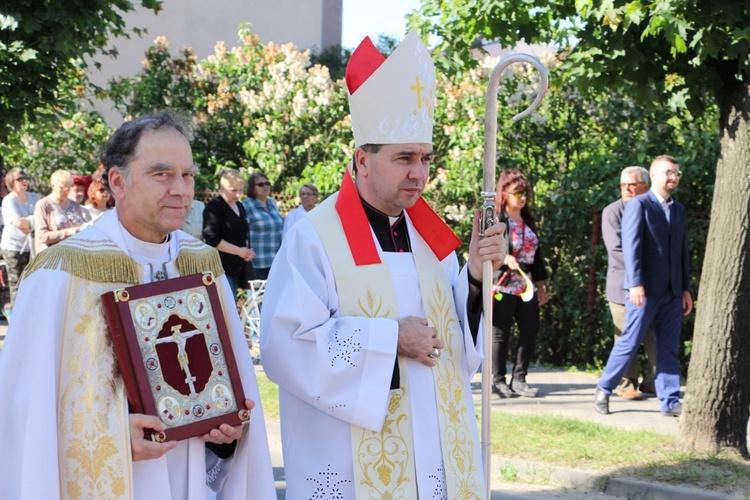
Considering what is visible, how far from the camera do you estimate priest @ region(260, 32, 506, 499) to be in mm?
3365

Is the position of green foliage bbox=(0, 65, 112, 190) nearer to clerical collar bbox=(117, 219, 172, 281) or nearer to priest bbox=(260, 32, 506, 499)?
priest bbox=(260, 32, 506, 499)

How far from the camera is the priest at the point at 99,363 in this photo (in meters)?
2.73

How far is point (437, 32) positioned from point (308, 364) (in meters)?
6.08

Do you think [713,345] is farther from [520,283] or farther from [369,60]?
[369,60]

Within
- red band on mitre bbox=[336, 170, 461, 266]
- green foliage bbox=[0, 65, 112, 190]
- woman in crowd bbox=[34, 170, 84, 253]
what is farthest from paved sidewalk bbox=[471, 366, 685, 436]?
green foliage bbox=[0, 65, 112, 190]

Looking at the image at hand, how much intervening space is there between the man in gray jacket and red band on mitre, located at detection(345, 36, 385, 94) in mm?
5642

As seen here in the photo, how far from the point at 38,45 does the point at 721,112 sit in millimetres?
5880

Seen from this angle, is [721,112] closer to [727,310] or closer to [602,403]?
[727,310]

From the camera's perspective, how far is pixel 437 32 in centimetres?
892

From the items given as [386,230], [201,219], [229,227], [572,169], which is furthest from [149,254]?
[572,169]

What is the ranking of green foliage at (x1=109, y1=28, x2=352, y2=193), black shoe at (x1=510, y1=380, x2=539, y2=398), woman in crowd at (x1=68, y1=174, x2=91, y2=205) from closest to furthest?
black shoe at (x1=510, y1=380, x2=539, y2=398)
woman in crowd at (x1=68, y1=174, x2=91, y2=205)
green foliage at (x1=109, y1=28, x2=352, y2=193)

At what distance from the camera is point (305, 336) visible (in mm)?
3340

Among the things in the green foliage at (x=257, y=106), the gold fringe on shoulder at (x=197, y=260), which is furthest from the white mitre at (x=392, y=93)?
the green foliage at (x=257, y=106)

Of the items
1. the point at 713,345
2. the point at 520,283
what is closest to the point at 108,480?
the point at 713,345
